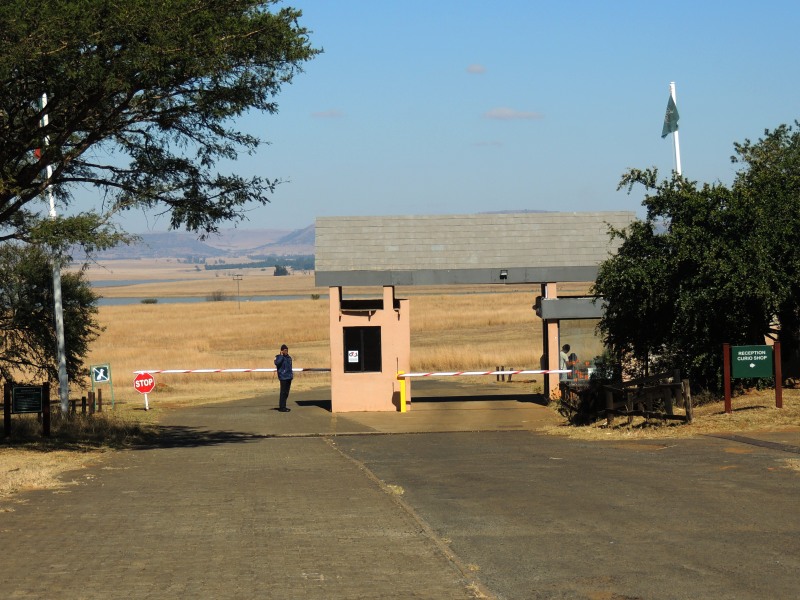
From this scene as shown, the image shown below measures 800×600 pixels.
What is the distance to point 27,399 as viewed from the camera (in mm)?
19703

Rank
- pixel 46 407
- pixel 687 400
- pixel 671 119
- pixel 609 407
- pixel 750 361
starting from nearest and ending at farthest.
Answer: pixel 687 400 < pixel 750 361 < pixel 609 407 < pixel 46 407 < pixel 671 119

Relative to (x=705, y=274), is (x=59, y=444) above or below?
below

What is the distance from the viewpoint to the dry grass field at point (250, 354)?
17.5 meters

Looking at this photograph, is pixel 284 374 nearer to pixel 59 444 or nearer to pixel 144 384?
pixel 144 384

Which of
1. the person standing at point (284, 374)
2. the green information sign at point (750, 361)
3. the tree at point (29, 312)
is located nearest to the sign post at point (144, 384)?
the tree at point (29, 312)

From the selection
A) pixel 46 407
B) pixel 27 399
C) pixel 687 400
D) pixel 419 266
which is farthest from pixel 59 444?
pixel 419 266

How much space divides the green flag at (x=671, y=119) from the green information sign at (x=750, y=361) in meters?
9.93

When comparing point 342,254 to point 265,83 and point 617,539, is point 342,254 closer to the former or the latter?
point 265,83

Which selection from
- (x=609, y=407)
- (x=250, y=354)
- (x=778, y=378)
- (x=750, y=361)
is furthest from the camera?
(x=250, y=354)

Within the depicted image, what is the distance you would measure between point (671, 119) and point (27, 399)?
17.0 m

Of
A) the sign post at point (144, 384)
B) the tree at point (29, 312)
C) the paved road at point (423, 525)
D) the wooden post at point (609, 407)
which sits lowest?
the paved road at point (423, 525)

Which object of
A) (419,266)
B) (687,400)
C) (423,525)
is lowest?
(423,525)

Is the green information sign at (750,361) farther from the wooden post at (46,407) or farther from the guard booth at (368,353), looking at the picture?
the wooden post at (46,407)

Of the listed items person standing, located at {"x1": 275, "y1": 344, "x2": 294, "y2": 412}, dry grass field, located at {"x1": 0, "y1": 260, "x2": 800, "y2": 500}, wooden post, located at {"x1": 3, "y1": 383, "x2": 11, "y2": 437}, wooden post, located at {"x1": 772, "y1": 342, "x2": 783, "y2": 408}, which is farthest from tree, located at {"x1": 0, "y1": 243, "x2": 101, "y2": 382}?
wooden post, located at {"x1": 772, "y1": 342, "x2": 783, "y2": 408}
